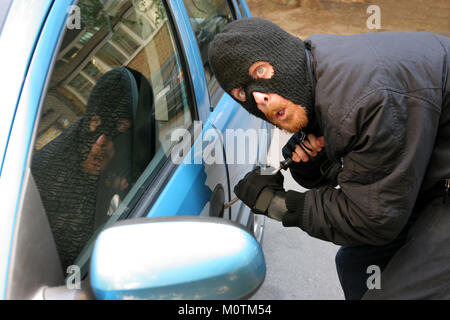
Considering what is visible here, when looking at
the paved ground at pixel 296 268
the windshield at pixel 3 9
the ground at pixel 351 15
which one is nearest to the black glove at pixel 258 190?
the windshield at pixel 3 9

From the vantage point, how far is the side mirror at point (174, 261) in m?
0.85

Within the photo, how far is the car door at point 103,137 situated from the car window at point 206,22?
0.16 meters

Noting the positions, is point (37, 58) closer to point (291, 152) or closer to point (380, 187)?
point (380, 187)

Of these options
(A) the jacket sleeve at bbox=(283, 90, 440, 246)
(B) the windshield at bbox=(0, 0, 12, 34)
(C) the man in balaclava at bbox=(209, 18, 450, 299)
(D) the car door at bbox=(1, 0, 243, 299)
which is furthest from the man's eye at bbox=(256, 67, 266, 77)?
(B) the windshield at bbox=(0, 0, 12, 34)

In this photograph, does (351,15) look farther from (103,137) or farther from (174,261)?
(174,261)

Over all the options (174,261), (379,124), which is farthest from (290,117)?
(174,261)

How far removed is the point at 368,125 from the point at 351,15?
899 cm

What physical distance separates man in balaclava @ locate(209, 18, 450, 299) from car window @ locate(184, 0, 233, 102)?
67 cm

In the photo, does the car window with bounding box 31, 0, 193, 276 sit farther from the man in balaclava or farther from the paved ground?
the paved ground

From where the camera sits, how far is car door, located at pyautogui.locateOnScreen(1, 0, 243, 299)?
925 mm

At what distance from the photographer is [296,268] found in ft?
9.84

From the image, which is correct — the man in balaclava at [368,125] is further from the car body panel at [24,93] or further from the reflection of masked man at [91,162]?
the car body panel at [24,93]

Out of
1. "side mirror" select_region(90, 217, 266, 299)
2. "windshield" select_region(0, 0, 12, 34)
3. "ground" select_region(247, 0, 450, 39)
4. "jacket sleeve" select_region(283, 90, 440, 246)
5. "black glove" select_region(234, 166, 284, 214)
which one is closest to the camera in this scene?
"side mirror" select_region(90, 217, 266, 299)
